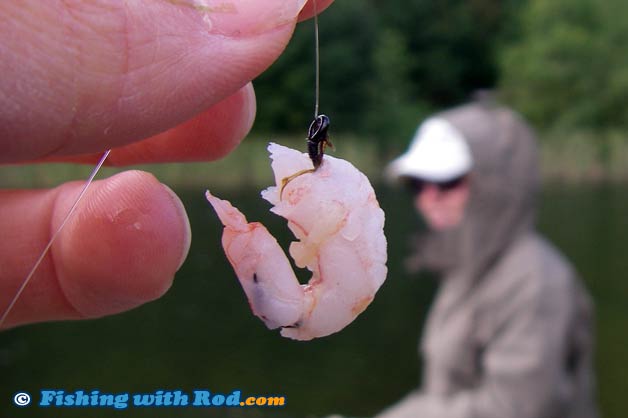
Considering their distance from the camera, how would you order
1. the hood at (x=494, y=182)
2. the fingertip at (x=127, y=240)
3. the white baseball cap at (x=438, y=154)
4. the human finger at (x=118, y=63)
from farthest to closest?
the hood at (x=494, y=182) → the white baseball cap at (x=438, y=154) → the fingertip at (x=127, y=240) → the human finger at (x=118, y=63)

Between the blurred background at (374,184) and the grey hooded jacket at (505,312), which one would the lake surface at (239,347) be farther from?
the grey hooded jacket at (505,312)

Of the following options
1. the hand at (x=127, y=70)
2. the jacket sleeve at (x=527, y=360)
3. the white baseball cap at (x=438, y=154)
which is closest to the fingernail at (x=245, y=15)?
the hand at (x=127, y=70)

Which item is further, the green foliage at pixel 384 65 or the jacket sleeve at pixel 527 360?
the jacket sleeve at pixel 527 360

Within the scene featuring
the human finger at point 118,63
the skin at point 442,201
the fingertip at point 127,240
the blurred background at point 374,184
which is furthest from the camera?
the skin at point 442,201

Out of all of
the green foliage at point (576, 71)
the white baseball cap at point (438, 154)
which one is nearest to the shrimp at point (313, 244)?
the white baseball cap at point (438, 154)

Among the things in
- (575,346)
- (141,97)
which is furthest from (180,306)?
(141,97)

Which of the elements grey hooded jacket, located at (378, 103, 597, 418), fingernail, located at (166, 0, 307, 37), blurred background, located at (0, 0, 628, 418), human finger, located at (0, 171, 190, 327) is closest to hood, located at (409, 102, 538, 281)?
grey hooded jacket, located at (378, 103, 597, 418)

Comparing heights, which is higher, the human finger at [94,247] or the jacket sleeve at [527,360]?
the jacket sleeve at [527,360]

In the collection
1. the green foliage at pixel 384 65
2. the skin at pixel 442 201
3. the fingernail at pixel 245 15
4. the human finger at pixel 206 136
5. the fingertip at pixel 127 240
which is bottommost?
the fingertip at pixel 127 240

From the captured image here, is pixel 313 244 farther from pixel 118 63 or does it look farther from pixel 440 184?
pixel 440 184
